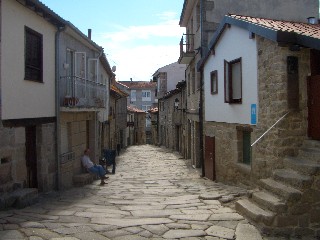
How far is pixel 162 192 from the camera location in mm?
10984

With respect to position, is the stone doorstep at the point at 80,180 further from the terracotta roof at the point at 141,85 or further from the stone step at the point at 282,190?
the terracotta roof at the point at 141,85

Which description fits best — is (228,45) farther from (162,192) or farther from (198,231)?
(198,231)

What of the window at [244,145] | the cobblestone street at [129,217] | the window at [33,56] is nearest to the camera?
the cobblestone street at [129,217]

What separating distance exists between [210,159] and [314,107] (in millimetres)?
6424

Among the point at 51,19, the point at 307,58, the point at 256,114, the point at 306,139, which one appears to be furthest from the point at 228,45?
the point at 51,19

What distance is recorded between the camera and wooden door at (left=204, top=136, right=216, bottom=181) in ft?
44.5

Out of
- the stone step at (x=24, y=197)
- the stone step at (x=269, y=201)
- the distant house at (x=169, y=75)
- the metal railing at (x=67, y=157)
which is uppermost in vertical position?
the distant house at (x=169, y=75)

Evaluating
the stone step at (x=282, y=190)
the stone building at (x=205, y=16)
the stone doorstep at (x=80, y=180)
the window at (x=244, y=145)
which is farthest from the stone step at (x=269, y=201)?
the stone building at (x=205, y=16)

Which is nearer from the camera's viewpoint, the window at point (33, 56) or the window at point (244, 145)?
the window at point (33, 56)

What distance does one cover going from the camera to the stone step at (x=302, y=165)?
6.73 metres

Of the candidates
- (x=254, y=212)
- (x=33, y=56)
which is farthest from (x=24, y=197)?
(x=254, y=212)

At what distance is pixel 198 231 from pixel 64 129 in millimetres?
7578

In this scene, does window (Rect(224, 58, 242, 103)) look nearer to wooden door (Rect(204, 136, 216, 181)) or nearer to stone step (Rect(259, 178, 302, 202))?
wooden door (Rect(204, 136, 216, 181))

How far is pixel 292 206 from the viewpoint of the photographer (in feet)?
21.3
